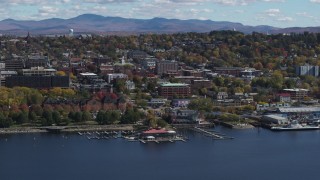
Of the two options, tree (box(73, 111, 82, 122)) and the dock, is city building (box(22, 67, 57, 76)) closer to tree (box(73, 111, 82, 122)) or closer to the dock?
tree (box(73, 111, 82, 122))

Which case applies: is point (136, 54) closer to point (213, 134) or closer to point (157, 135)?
point (213, 134)

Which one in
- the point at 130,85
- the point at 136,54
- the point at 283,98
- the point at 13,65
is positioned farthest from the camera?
the point at 136,54

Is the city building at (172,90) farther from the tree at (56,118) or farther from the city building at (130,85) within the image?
the tree at (56,118)

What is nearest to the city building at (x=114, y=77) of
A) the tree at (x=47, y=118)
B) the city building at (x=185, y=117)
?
the city building at (x=185, y=117)

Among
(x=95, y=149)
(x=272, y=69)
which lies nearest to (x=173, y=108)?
(x=95, y=149)

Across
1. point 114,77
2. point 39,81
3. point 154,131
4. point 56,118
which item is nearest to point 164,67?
point 114,77

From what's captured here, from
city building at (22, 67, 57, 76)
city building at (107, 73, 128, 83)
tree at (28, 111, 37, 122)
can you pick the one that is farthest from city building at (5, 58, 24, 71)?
tree at (28, 111, 37, 122)

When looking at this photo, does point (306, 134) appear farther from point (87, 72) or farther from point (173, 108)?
point (87, 72)

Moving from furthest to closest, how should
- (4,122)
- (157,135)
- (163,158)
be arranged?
(4,122), (157,135), (163,158)
